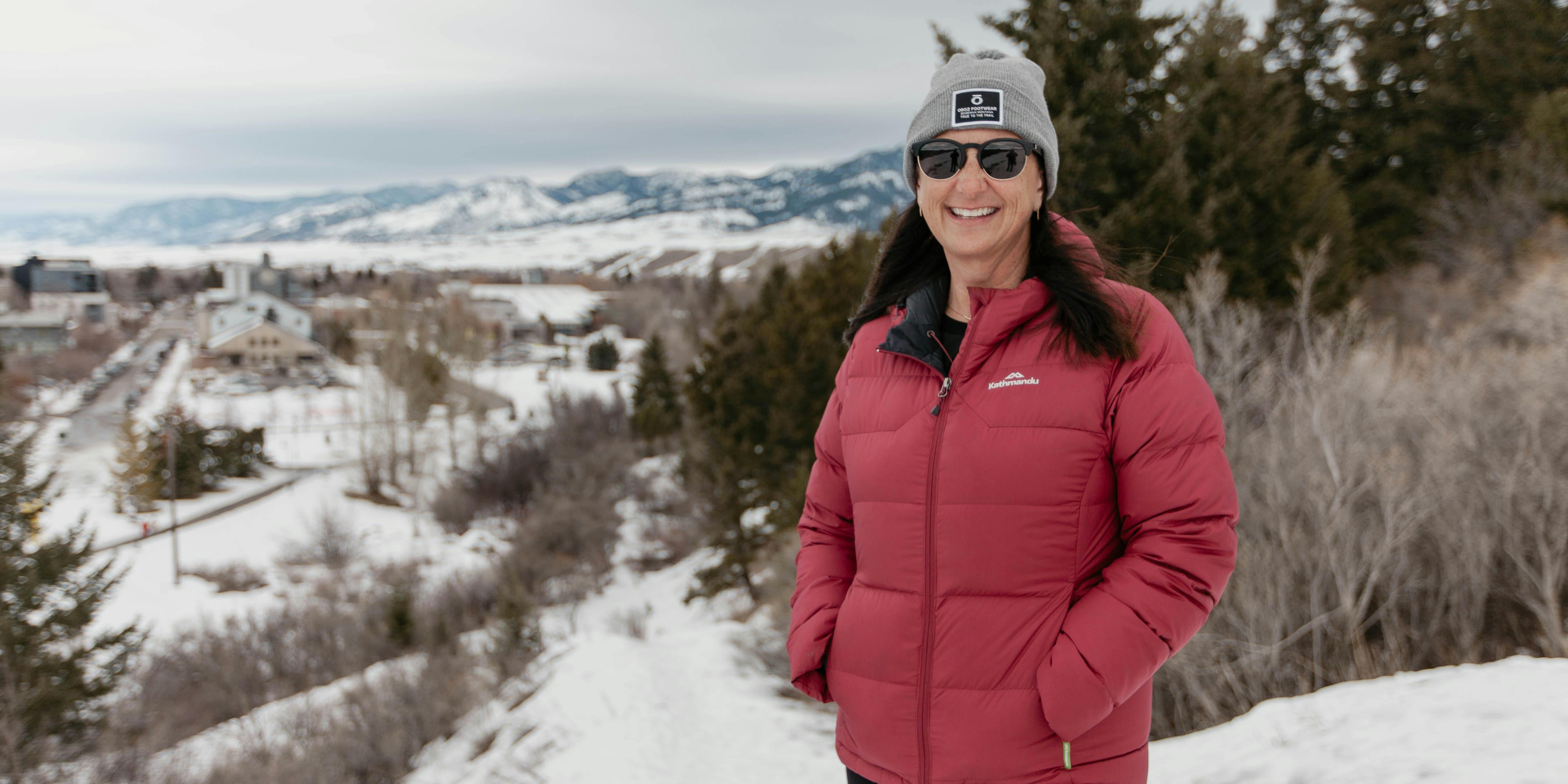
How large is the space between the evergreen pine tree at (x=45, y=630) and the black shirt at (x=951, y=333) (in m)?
18.6

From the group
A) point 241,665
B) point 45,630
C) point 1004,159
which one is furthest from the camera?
point 241,665

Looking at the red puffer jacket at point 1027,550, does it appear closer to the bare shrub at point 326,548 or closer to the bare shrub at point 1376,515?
the bare shrub at point 1376,515

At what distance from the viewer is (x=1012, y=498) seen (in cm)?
171

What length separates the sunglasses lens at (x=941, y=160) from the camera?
6.40 ft

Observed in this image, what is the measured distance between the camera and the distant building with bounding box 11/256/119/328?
75000 mm

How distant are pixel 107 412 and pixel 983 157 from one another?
5837 centimetres

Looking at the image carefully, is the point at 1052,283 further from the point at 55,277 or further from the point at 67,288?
the point at 67,288

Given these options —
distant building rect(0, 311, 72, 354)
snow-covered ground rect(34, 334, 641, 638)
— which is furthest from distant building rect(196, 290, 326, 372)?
distant building rect(0, 311, 72, 354)

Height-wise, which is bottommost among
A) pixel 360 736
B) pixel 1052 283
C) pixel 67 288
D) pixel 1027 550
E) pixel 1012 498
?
pixel 360 736

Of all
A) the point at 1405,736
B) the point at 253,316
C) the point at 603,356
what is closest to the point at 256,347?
the point at 253,316

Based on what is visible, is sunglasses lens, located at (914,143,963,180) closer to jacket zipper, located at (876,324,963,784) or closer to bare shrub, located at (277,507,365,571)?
jacket zipper, located at (876,324,963,784)

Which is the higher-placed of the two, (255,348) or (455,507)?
(255,348)

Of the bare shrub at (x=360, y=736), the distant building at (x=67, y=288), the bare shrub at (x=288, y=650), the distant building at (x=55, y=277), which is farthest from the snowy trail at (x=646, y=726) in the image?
the distant building at (x=55, y=277)

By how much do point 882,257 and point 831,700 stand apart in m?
1.18
